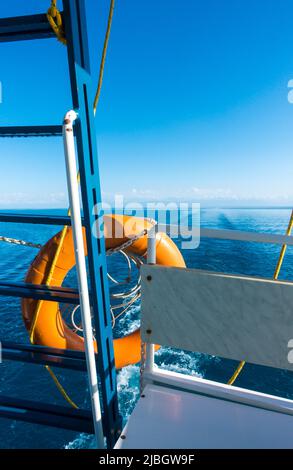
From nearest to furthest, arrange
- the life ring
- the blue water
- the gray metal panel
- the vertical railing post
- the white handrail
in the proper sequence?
1. the white handrail
2. the gray metal panel
3. the vertical railing post
4. the life ring
5. the blue water

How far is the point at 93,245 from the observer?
112 cm

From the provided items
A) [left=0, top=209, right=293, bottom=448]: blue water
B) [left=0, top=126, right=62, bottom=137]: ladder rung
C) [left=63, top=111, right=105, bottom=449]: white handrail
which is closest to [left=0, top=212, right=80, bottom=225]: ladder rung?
[left=63, top=111, right=105, bottom=449]: white handrail

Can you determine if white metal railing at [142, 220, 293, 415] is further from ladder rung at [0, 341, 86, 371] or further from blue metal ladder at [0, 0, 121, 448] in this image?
ladder rung at [0, 341, 86, 371]

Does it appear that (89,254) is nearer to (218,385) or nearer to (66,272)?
(218,385)

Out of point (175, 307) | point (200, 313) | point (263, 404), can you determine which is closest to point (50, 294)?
point (175, 307)

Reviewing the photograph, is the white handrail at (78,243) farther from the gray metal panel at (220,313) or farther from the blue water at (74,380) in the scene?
the blue water at (74,380)

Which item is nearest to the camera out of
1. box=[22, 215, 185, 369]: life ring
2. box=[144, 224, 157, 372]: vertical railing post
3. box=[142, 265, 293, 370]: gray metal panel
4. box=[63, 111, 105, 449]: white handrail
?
box=[63, 111, 105, 449]: white handrail

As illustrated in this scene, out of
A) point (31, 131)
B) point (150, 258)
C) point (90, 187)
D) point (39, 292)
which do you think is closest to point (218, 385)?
point (150, 258)

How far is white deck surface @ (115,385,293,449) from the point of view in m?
0.98

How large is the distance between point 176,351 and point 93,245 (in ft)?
14.4

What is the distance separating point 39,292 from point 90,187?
1.68ft

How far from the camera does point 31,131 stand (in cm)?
99

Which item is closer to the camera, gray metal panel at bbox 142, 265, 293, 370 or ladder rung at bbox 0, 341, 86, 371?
gray metal panel at bbox 142, 265, 293, 370

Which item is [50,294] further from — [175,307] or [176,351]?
[176,351]
